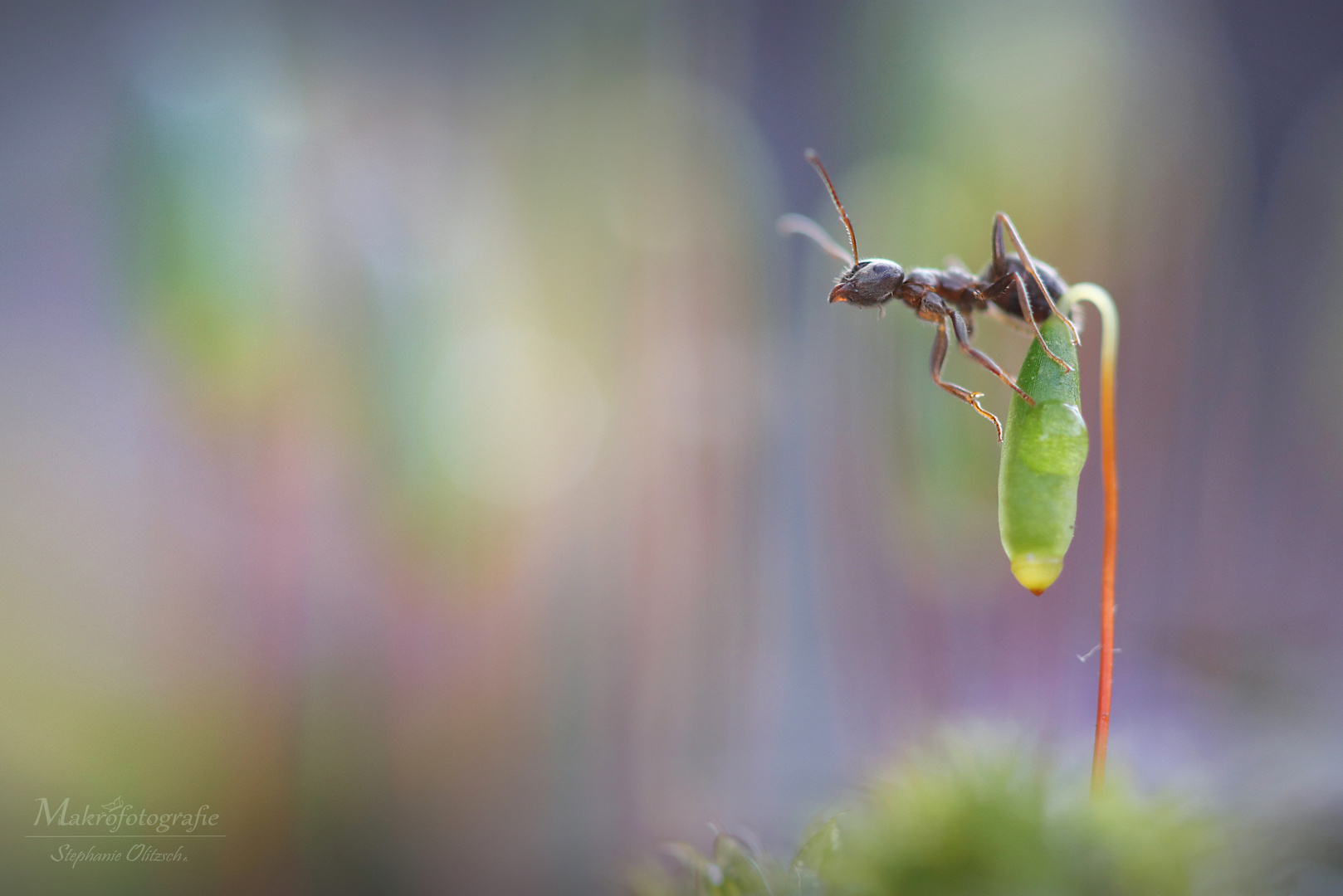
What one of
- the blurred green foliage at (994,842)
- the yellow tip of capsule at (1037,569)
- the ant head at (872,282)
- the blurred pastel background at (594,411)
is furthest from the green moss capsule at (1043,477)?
the blurred pastel background at (594,411)

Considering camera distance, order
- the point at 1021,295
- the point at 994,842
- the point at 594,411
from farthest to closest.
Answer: the point at 594,411, the point at 1021,295, the point at 994,842

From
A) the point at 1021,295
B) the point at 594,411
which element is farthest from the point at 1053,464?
the point at 594,411

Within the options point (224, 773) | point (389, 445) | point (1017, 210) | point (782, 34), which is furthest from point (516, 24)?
point (224, 773)

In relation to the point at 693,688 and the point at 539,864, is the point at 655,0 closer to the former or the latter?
the point at 693,688

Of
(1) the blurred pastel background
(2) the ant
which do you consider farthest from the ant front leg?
(1) the blurred pastel background

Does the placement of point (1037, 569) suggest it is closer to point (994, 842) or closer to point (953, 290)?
point (994, 842)

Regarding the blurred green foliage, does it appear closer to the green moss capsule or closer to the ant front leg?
the green moss capsule
